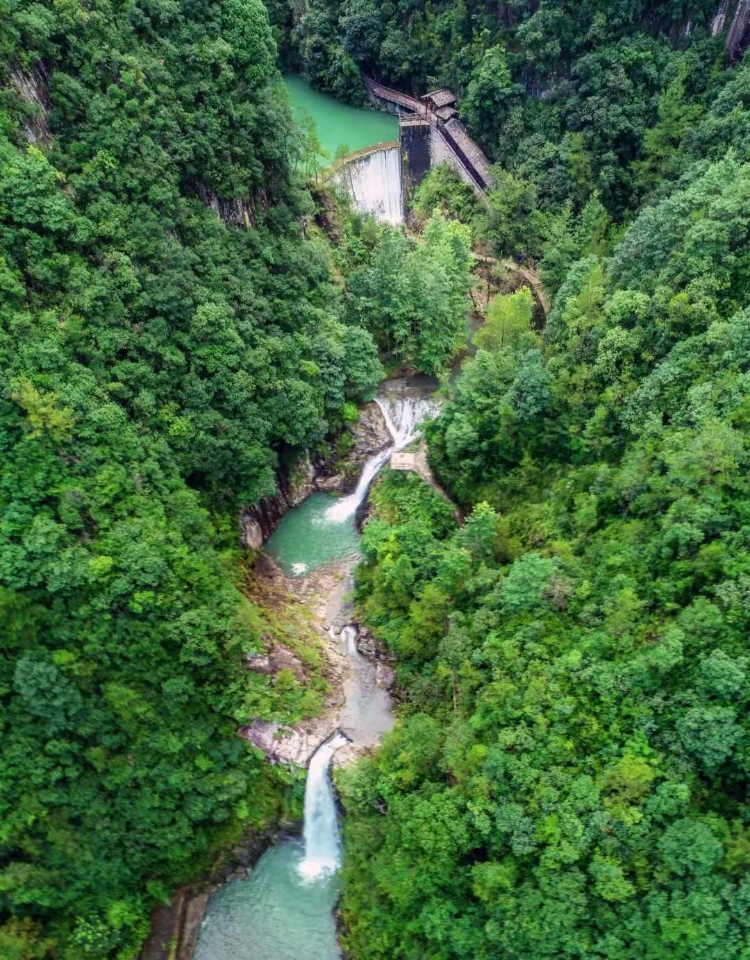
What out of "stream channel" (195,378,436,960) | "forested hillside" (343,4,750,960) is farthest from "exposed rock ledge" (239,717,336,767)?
"forested hillside" (343,4,750,960)

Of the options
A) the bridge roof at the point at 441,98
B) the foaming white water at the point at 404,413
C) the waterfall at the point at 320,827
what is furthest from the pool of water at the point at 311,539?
the bridge roof at the point at 441,98

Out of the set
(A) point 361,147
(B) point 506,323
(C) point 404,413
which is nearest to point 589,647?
(B) point 506,323

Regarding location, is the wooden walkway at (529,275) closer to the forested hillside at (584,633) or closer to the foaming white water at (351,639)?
the forested hillside at (584,633)

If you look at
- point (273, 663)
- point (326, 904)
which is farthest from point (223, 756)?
point (326, 904)

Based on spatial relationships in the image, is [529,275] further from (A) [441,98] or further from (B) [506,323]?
(A) [441,98]

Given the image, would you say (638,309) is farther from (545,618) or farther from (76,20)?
(76,20)

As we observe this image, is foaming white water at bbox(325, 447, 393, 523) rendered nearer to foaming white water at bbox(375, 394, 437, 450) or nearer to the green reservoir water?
foaming white water at bbox(375, 394, 437, 450)
